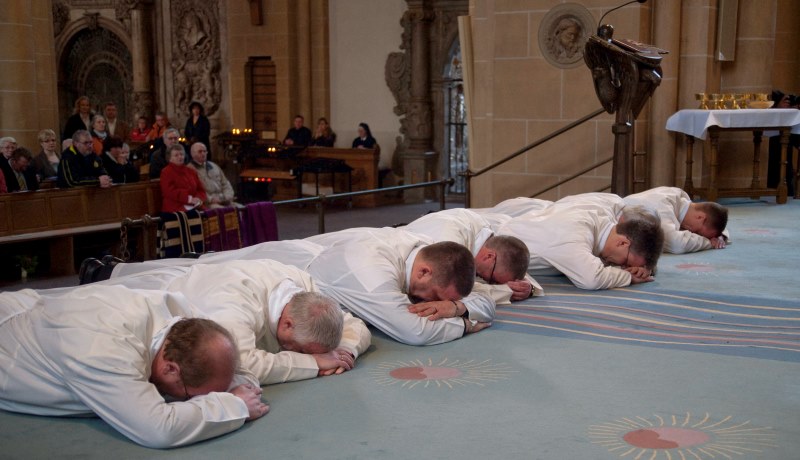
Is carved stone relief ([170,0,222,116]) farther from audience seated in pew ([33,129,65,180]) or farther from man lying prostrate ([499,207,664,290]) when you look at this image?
man lying prostrate ([499,207,664,290])

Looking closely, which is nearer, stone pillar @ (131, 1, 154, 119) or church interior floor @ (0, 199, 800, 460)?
church interior floor @ (0, 199, 800, 460)

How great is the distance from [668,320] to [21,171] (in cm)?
719

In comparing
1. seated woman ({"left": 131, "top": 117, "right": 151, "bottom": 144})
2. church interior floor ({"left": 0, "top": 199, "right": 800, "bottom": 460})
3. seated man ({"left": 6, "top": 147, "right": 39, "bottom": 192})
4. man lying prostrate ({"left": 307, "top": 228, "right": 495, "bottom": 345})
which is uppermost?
seated woman ({"left": 131, "top": 117, "right": 151, "bottom": 144})

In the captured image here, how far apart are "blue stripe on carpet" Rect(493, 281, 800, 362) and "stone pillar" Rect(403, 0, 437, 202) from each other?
37.6 feet

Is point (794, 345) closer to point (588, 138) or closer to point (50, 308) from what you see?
point (50, 308)

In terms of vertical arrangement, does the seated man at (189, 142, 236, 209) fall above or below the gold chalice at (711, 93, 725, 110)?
below

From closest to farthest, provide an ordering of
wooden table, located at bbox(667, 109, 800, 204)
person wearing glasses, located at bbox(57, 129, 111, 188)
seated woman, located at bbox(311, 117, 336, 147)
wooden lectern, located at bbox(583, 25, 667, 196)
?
1. wooden lectern, located at bbox(583, 25, 667, 196)
2. wooden table, located at bbox(667, 109, 800, 204)
3. person wearing glasses, located at bbox(57, 129, 111, 188)
4. seated woman, located at bbox(311, 117, 336, 147)

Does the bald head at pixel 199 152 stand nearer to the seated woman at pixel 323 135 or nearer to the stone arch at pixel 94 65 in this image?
the seated woman at pixel 323 135

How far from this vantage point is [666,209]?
22.9 ft

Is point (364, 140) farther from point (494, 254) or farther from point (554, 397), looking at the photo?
point (554, 397)

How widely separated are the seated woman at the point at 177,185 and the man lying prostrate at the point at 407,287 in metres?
5.43

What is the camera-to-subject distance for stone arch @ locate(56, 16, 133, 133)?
20938 millimetres

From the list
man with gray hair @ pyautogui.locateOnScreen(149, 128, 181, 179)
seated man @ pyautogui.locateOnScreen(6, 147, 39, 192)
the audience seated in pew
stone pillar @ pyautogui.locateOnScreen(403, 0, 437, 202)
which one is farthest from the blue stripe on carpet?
stone pillar @ pyautogui.locateOnScreen(403, 0, 437, 202)

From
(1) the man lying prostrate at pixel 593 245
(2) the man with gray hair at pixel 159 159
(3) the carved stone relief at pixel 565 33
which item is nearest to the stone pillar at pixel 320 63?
(2) the man with gray hair at pixel 159 159
